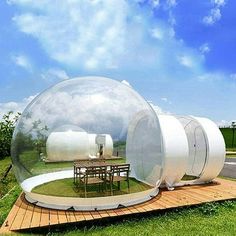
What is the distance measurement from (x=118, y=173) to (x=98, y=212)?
3.35ft

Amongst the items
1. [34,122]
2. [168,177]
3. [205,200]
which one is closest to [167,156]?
[168,177]

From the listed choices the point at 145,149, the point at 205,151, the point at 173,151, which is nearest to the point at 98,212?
the point at 145,149

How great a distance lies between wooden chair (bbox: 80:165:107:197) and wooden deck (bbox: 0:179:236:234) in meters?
0.61

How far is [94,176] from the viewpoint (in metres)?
6.72

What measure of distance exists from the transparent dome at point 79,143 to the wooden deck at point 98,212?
22 centimetres

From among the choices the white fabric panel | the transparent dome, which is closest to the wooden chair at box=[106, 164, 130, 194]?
the transparent dome

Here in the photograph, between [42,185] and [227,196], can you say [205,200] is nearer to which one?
[227,196]

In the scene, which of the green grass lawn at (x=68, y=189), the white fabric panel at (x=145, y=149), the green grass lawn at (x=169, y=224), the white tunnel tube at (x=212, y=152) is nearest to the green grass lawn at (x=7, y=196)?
the green grass lawn at (x=169, y=224)

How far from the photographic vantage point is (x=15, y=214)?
643cm

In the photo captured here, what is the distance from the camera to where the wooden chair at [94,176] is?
6594 millimetres

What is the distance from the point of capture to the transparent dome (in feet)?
21.9

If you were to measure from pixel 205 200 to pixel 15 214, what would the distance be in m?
4.46

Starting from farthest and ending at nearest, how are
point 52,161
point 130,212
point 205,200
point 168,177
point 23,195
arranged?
point 168,177 < point 23,195 < point 205,200 < point 52,161 < point 130,212

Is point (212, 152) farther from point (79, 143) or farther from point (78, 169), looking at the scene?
point (78, 169)
